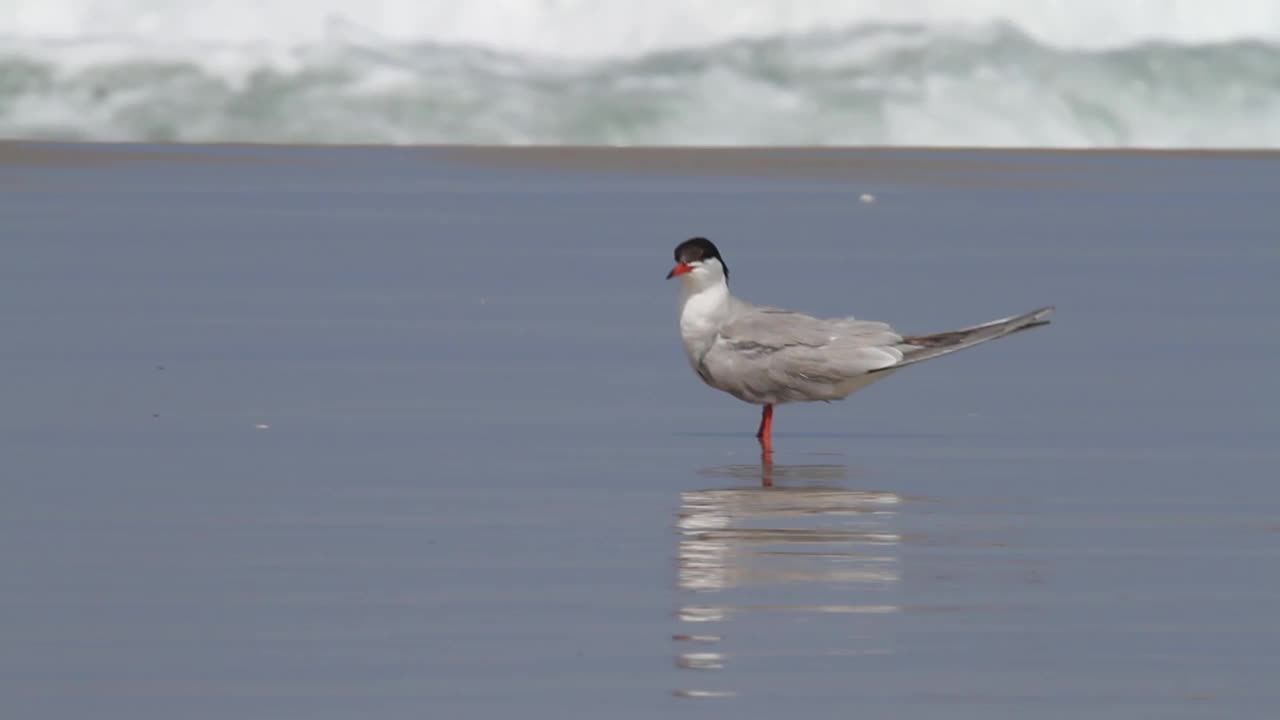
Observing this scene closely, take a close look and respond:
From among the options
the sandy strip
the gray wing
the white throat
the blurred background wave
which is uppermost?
the blurred background wave

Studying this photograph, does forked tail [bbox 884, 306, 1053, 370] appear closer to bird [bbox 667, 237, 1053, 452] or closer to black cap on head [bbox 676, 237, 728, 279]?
bird [bbox 667, 237, 1053, 452]

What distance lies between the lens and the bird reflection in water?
571cm

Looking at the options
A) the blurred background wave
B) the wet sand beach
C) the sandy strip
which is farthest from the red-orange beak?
the blurred background wave

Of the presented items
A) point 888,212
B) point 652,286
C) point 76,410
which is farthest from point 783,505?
point 888,212

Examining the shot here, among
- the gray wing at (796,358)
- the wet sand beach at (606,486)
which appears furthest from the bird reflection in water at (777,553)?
the gray wing at (796,358)

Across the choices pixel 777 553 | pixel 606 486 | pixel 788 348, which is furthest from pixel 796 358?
pixel 777 553

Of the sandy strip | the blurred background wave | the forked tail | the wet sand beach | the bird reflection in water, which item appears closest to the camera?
the wet sand beach

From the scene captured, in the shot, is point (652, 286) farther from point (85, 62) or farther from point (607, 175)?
point (85, 62)

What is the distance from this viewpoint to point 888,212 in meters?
19.1

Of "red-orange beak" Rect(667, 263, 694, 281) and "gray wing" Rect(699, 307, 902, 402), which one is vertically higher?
"red-orange beak" Rect(667, 263, 694, 281)

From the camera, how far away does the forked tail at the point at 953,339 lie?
859cm

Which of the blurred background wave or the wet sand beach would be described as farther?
the blurred background wave

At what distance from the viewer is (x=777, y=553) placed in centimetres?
651

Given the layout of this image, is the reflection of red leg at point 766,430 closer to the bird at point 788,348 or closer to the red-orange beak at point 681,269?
the bird at point 788,348
